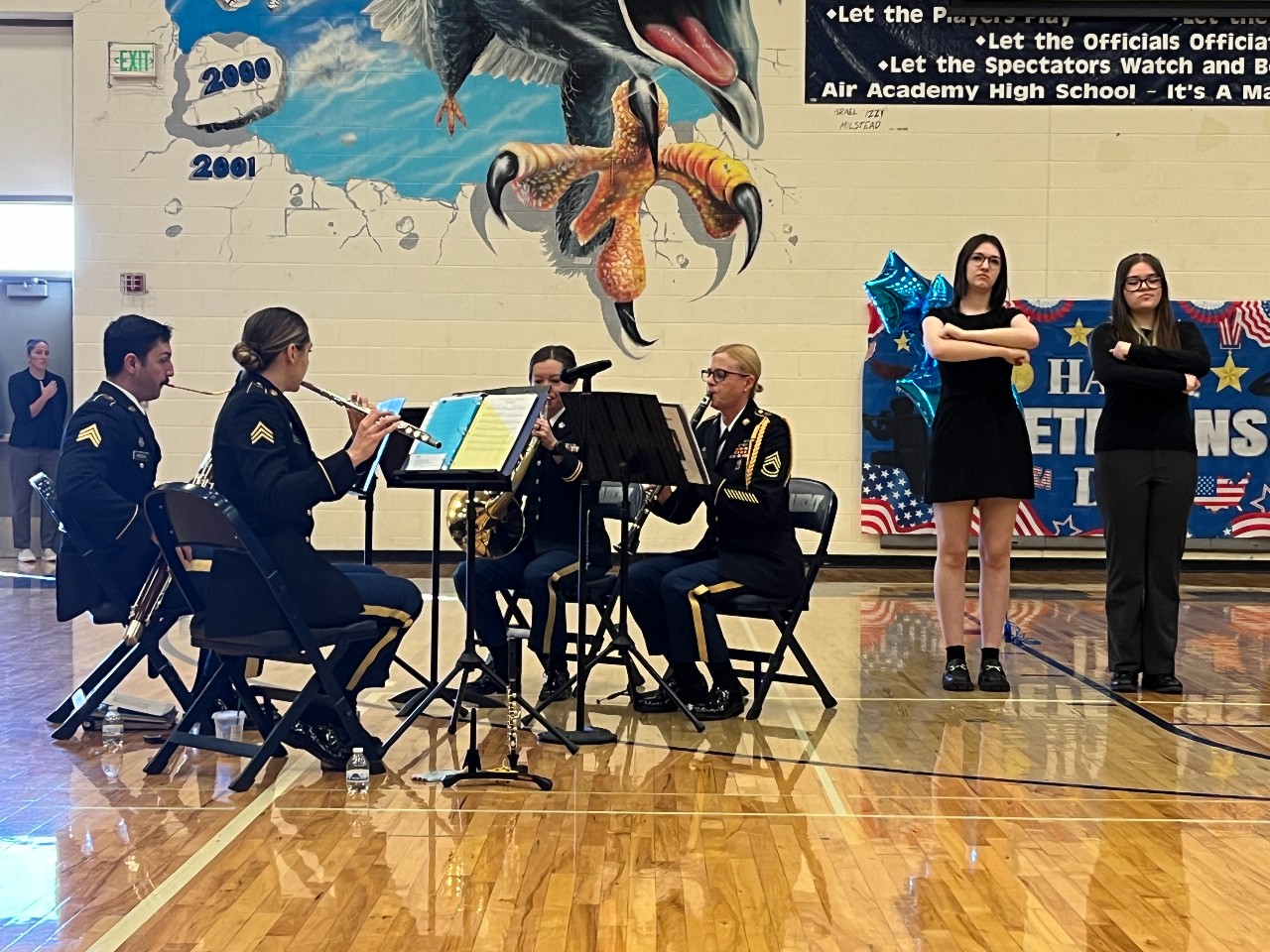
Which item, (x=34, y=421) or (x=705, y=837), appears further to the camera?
(x=34, y=421)

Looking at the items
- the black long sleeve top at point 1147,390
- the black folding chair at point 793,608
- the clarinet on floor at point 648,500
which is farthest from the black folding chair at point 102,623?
the black long sleeve top at point 1147,390

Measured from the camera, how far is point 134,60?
9.76 m

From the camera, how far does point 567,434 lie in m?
5.26

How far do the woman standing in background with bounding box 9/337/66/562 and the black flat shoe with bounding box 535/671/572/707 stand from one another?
19.5 feet

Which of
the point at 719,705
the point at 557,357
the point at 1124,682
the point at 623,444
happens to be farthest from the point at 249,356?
the point at 1124,682

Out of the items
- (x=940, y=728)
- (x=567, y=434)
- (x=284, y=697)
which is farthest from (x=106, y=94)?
(x=940, y=728)

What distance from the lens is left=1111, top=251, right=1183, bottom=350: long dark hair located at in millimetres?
5199

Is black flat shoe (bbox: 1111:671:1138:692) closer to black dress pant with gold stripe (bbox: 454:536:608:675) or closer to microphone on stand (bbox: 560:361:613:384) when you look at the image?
black dress pant with gold stripe (bbox: 454:536:608:675)

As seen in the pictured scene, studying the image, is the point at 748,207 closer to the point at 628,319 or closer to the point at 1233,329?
the point at 628,319

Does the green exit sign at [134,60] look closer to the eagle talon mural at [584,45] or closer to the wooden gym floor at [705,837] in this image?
the eagle talon mural at [584,45]

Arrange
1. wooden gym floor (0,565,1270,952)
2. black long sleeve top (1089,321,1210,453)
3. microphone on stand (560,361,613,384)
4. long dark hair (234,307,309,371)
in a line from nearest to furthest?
1. wooden gym floor (0,565,1270,952)
2. long dark hair (234,307,309,371)
3. microphone on stand (560,361,613,384)
4. black long sleeve top (1089,321,1210,453)

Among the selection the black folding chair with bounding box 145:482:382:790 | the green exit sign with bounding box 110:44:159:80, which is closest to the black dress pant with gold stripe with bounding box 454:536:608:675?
the black folding chair with bounding box 145:482:382:790

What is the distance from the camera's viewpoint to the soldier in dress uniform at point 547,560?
5113mm

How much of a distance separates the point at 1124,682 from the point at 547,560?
226 cm
